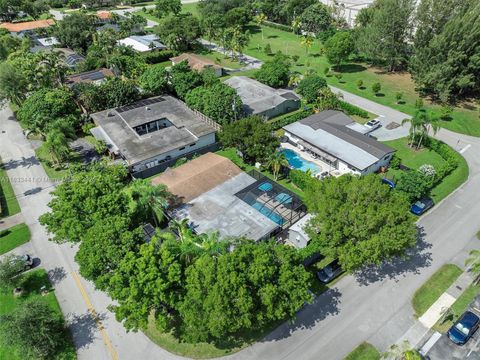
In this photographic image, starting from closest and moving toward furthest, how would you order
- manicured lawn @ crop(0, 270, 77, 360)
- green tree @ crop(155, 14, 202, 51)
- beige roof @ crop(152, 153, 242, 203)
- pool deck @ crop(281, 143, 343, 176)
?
manicured lawn @ crop(0, 270, 77, 360) → beige roof @ crop(152, 153, 242, 203) → pool deck @ crop(281, 143, 343, 176) → green tree @ crop(155, 14, 202, 51)

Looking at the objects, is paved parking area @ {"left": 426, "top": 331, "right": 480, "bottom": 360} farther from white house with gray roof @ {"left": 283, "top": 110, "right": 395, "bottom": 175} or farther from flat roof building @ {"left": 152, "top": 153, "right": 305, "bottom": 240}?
white house with gray roof @ {"left": 283, "top": 110, "right": 395, "bottom": 175}

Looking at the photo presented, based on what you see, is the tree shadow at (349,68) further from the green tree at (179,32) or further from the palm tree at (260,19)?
the palm tree at (260,19)

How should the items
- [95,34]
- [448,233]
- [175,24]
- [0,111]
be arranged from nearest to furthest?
[448,233] → [0,111] → [95,34] → [175,24]

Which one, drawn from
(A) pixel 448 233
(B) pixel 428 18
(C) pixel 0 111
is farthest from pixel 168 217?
(B) pixel 428 18

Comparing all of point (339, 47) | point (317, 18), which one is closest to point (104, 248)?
point (339, 47)

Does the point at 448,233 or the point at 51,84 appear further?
the point at 51,84

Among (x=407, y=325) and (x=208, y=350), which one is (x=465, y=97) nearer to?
(x=407, y=325)

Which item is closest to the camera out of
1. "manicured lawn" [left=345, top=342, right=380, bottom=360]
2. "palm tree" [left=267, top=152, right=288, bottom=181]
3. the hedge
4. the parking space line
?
"manicured lawn" [left=345, top=342, right=380, bottom=360]

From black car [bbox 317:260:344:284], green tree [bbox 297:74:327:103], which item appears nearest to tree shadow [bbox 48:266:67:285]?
black car [bbox 317:260:344:284]
